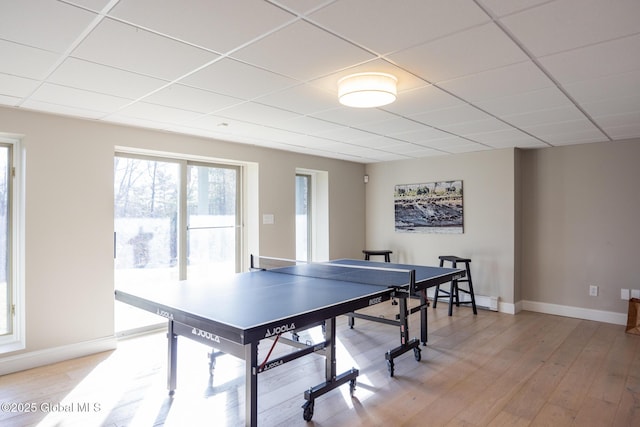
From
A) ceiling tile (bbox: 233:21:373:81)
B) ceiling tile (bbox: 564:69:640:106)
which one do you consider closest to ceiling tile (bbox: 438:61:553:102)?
ceiling tile (bbox: 564:69:640:106)

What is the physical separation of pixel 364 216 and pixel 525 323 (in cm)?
294

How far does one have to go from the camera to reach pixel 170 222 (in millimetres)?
4430

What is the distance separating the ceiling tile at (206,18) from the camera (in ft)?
5.31

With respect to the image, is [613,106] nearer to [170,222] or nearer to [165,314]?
[165,314]

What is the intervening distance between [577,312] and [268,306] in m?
4.41

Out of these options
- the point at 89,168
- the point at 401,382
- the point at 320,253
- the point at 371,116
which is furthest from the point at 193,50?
the point at 320,253

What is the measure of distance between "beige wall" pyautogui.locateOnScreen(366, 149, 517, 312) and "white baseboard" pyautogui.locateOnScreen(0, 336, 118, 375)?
420cm

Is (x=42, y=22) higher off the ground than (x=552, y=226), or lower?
higher

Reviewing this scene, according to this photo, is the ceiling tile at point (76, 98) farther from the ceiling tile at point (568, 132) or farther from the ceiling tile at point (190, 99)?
the ceiling tile at point (568, 132)

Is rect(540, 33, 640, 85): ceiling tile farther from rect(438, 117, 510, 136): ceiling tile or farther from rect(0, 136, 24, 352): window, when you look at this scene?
rect(0, 136, 24, 352): window

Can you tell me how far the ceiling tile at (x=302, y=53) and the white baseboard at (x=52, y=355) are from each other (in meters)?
3.01

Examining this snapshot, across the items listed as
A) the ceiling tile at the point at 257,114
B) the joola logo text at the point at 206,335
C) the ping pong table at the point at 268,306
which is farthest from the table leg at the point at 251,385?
the ceiling tile at the point at 257,114

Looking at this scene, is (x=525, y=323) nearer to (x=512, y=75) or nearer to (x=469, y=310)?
(x=469, y=310)

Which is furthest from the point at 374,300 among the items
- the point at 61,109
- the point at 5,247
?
the point at 5,247
